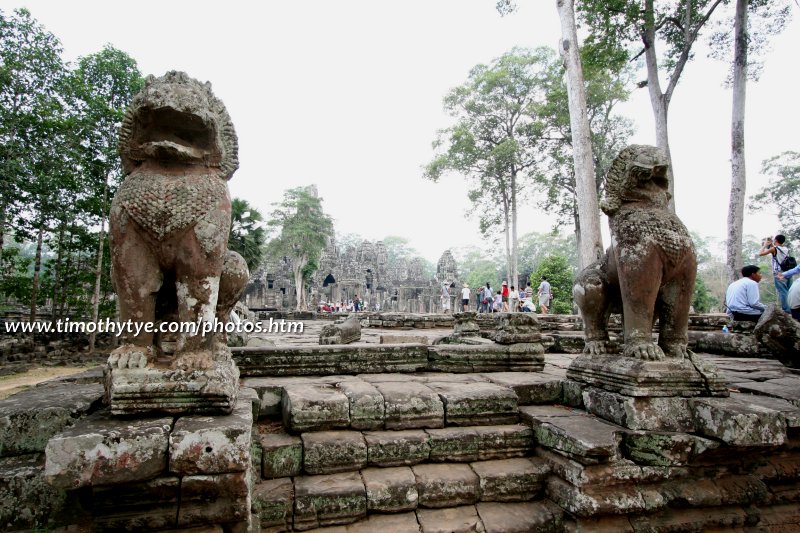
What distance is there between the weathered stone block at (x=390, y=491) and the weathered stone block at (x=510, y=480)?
15.8 inches

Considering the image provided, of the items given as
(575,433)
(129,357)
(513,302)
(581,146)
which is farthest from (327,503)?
(513,302)

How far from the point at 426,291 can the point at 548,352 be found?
24.0m

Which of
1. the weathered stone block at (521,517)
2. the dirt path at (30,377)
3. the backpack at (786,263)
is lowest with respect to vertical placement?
the dirt path at (30,377)

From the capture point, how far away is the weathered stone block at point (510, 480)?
2.22 m

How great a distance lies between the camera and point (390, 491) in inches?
81.9

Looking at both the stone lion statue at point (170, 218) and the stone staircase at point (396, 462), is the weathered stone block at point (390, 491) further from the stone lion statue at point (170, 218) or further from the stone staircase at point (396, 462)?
the stone lion statue at point (170, 218)

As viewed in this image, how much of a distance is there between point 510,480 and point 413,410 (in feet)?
2.15

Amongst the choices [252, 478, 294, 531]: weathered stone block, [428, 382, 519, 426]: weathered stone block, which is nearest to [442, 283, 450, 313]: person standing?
[428, 382, 519, 426]: weathered stone block

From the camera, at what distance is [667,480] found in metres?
2.18

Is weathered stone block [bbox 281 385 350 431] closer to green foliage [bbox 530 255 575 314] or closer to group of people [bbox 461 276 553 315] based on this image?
group of people [bbox 461 276 553 315]

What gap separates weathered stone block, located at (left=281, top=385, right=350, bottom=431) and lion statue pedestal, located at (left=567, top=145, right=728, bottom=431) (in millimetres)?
1589

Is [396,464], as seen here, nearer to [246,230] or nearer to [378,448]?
[378,448]

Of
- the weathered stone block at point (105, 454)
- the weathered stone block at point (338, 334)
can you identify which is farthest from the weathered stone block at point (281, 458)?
the weathered stone block at point (338, 334)

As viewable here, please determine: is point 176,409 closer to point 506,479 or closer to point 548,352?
point 506,479
